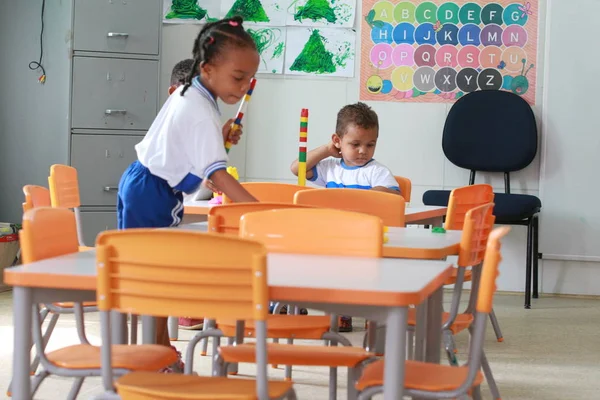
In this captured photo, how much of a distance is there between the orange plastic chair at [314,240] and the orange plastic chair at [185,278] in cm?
48

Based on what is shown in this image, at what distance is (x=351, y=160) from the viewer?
448cm

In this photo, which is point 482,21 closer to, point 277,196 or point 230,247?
point 277,196

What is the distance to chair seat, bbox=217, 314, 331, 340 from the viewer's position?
2.53 metres

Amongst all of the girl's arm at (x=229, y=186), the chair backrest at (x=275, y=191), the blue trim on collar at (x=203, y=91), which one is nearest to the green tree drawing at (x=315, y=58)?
the chair backrest at (x=275, y=191)

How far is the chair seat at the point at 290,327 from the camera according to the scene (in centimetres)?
253

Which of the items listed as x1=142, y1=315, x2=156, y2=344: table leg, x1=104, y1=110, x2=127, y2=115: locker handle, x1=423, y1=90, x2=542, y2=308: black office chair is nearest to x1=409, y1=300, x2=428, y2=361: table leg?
x1=142, y1=315, x2=156, y2=344: table leg

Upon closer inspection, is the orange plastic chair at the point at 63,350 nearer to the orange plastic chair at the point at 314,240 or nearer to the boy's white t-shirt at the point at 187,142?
the orange plastic chair at the point at 314,240

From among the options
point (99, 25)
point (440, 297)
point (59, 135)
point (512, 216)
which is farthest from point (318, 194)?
point (59, 135)

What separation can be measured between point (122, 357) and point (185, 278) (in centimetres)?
49

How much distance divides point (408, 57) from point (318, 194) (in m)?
2.94

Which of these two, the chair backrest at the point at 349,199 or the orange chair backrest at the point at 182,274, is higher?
the chair backrest at the point at 349,199

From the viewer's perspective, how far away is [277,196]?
3566mm

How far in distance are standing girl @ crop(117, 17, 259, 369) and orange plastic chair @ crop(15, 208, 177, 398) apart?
0.59 meters

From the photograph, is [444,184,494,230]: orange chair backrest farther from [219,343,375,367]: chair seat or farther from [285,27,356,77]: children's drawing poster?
[285,27,356,77]: children's drawing poster
